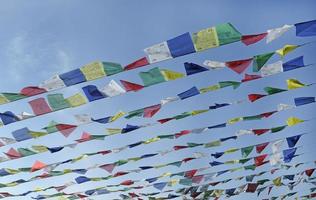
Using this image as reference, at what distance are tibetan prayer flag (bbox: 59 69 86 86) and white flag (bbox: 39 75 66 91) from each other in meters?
0.08

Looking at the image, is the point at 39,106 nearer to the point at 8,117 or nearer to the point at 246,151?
the point at 8,117

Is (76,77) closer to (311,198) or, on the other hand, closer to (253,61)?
(253,61)

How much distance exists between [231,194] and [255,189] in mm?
884

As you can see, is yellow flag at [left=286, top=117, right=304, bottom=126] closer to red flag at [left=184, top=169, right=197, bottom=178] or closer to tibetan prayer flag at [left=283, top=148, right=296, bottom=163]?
tibetan prayer flag at [left=283, top=148, right=296, bottom=163]

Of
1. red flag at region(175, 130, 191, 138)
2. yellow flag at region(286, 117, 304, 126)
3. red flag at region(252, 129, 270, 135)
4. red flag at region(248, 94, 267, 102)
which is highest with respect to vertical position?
red flag at region(248, 94, 267, 102)

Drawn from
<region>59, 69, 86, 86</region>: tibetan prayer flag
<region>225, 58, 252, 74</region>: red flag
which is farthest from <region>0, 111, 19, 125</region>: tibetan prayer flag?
<region>225, 58, 252, 74</region>: red flag

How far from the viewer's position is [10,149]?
30.1 feet

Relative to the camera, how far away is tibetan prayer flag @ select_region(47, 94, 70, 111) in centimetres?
712

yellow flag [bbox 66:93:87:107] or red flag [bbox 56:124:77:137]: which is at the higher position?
yellow flag [bbox 66:93:87:107]

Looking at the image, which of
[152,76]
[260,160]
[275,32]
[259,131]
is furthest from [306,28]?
[260,160]

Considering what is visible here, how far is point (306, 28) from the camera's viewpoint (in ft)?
20.3

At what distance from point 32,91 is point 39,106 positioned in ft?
2.30

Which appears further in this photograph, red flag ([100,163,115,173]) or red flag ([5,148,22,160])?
red flag ([100,163,115,173])

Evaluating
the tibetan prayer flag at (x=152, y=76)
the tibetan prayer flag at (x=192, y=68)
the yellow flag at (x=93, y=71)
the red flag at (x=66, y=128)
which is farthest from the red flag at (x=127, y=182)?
the yellow flag at (x=93, y=71)
